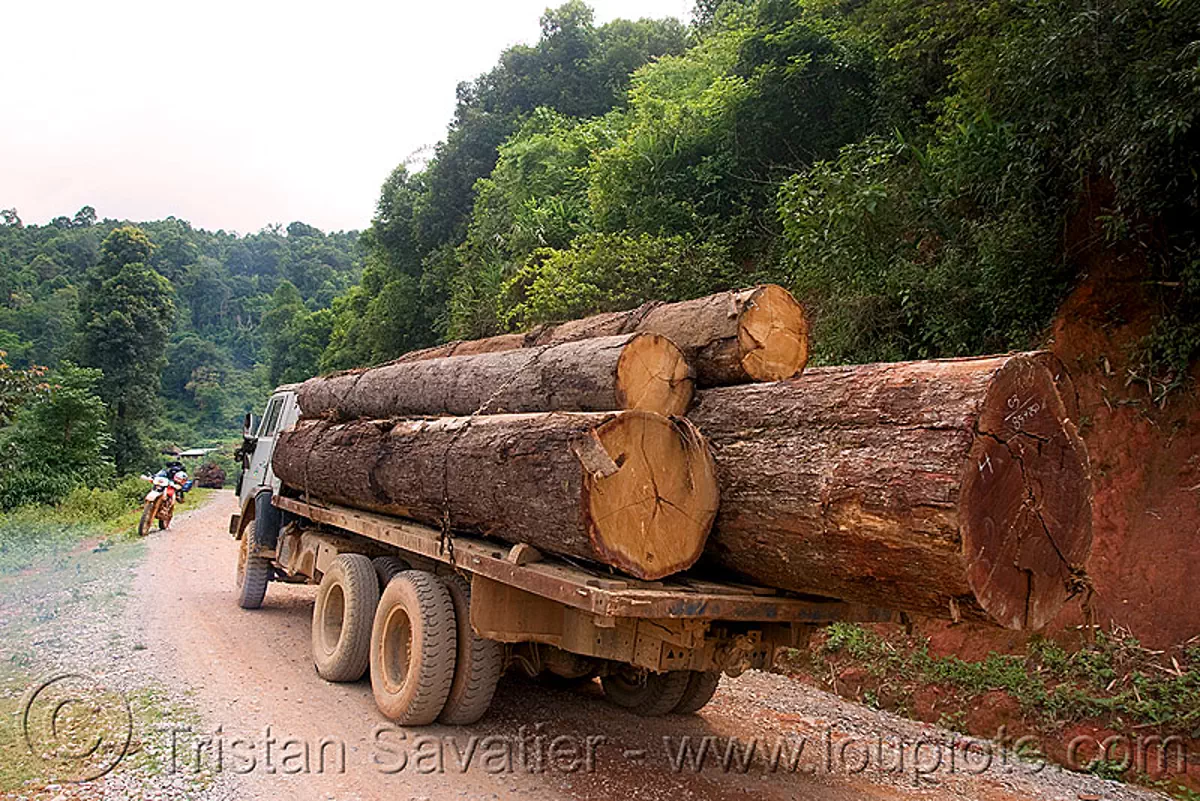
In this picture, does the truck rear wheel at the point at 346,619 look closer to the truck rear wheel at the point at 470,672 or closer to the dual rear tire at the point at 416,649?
the dual rear tire at the point at 416,649

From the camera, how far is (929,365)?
11.8 feet

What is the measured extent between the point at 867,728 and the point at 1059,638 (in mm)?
1783

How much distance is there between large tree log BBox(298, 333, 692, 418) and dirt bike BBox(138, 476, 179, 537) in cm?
983

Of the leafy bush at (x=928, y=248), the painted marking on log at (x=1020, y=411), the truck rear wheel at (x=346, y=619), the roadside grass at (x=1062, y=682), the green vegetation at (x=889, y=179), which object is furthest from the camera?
the leafy bush at (x=928, y=248)

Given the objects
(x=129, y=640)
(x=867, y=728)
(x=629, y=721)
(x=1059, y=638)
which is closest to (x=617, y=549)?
(x=629, y=721)

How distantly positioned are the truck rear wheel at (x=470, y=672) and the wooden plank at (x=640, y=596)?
49 cm

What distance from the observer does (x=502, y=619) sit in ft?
A: 14.7

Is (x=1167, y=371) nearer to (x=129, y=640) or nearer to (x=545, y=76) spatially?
(x=129, y=640)

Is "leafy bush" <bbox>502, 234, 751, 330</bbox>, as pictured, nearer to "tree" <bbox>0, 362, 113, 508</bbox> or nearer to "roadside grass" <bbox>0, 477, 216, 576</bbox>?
"roadside grass" <bbox>0, 477, 216, 576</bbox>

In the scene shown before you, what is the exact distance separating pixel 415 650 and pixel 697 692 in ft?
6.11

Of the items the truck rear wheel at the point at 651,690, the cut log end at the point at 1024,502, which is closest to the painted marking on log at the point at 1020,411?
the cut log end at the point at 1024,502

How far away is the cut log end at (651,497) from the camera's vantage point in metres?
3.76

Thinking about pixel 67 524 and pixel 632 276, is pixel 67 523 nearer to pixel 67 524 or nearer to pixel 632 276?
pixel 67 524

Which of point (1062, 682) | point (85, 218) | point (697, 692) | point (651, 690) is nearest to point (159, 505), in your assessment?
point (651, 690)
